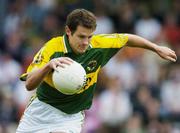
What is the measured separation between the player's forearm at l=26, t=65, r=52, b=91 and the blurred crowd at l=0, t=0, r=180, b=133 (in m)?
5.68

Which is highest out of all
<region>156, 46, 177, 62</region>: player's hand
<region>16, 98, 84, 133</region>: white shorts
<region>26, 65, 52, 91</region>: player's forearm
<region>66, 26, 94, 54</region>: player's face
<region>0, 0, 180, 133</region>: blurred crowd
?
<region>66, 26, 94, 54</region>: player's face

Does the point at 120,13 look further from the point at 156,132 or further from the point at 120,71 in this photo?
the point at 156,132

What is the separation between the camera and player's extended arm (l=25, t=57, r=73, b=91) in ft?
25.1

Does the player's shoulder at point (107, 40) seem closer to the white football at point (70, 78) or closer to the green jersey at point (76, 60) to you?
the green jersey at point (76, 60)

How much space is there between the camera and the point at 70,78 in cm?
787

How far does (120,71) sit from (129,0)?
10.2 feet

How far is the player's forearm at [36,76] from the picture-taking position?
7758 millimetres

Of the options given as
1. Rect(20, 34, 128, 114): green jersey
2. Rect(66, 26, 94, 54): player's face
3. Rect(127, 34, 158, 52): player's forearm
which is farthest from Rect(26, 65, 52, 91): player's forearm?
Rect(127, 34, 158, 52): player's forearm

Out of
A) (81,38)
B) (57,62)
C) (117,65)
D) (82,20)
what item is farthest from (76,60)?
(117,65)

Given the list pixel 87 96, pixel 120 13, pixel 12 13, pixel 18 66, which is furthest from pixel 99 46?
pixel 12 13

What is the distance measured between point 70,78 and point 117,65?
24.9ft

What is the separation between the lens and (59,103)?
8617mm

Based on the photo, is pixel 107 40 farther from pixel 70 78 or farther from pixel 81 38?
pixel 70 78

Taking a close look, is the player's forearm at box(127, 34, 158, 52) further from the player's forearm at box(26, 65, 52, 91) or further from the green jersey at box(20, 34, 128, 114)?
the player's forearm at box(26, 65, 52, 91)
